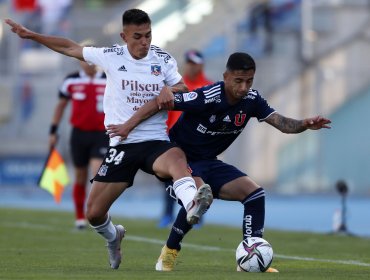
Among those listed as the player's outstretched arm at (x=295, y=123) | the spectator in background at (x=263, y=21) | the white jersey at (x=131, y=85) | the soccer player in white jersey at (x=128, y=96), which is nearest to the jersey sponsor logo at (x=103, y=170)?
the soccer player in white jersey at (x=128, y=96)

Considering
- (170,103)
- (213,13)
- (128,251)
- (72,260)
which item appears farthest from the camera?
(213,13)

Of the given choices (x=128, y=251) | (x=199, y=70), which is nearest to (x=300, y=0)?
(x=199, y=70)

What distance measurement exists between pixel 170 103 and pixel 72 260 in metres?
2.11

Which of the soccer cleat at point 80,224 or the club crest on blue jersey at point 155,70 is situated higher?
the club crest on blue jersey at point 155,70

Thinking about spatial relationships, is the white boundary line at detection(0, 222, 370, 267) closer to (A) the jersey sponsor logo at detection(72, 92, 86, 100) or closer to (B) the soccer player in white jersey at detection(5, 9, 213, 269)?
(A) the jersey sponsor logo at detection(72, 92, 86, 100)

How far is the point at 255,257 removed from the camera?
9.38m

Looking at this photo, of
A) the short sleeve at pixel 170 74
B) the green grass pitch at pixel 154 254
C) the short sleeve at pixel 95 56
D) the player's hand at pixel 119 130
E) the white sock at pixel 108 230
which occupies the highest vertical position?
the short sleeve at pixel 95 56

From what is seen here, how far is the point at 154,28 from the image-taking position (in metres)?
28.5

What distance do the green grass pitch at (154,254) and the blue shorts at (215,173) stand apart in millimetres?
697

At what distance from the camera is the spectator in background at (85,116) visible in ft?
51.9

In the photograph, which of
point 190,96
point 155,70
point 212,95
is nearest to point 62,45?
point 155,70

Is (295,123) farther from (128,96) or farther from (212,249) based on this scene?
(212,249)

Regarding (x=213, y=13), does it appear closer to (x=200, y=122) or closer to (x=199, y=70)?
(x=199, y=70)

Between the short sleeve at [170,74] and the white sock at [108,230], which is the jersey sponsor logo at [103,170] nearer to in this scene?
the white sock at [108,230]
